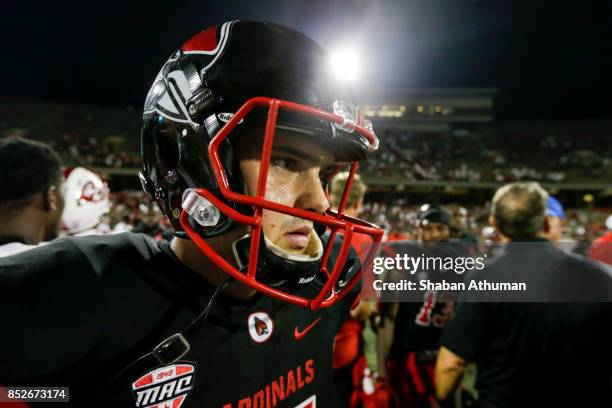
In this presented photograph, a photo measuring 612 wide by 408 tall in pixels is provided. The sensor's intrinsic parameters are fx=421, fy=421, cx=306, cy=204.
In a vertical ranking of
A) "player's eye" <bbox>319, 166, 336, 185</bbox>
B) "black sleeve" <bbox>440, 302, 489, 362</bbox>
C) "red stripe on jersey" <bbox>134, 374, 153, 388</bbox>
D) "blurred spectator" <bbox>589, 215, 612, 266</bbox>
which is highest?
"player's eye" <bbox>319, 166, 336, 185</bbox>

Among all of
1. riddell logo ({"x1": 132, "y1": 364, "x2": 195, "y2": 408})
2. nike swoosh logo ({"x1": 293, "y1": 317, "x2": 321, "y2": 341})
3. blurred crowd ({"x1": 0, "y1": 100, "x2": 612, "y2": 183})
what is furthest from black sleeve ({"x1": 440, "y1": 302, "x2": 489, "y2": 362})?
blurred crowd ({"x1": 0, "y1": 100, "x2": 612, "y2": 183})

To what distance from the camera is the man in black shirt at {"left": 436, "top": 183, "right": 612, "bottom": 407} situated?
2006 mm

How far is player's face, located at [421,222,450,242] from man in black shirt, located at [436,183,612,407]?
4.35ft

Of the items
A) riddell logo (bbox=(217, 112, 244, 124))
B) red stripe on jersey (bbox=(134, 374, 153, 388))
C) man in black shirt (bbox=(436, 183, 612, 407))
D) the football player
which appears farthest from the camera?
the football player

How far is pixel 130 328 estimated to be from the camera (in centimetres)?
102

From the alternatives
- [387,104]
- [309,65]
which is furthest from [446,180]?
[309,65]

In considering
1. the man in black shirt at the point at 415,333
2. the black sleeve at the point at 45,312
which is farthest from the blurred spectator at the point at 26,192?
the man in black shirt at the point at 415,333

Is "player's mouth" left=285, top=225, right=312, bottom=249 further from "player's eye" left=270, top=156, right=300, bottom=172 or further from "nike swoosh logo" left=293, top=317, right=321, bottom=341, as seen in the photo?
"nike swoosh logo" left=293, top=317, right=321, bottom=341

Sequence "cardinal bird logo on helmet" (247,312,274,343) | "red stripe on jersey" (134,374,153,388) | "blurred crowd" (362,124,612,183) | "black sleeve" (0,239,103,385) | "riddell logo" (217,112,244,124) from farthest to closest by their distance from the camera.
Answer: "blurred crowd" (362,124,612,183), "cardinal bird logo on helmet" (247,312,274,343), "riddell logo" (217,112,244,124), "red stripe on jersey" (134,374,153,388), "black sleeve" (0,239,103,385)

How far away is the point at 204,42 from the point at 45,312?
2.64ft

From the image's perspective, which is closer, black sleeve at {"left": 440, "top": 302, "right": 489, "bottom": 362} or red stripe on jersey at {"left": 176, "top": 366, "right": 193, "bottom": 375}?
red stripe on jersey at {"left": 176, "top": 366, "right": 193, "bottom": 375}

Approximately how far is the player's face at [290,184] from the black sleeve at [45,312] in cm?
45

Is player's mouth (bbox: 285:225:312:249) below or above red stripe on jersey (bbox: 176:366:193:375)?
above

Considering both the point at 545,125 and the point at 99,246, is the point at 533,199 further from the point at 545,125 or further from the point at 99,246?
the point at 545,125
